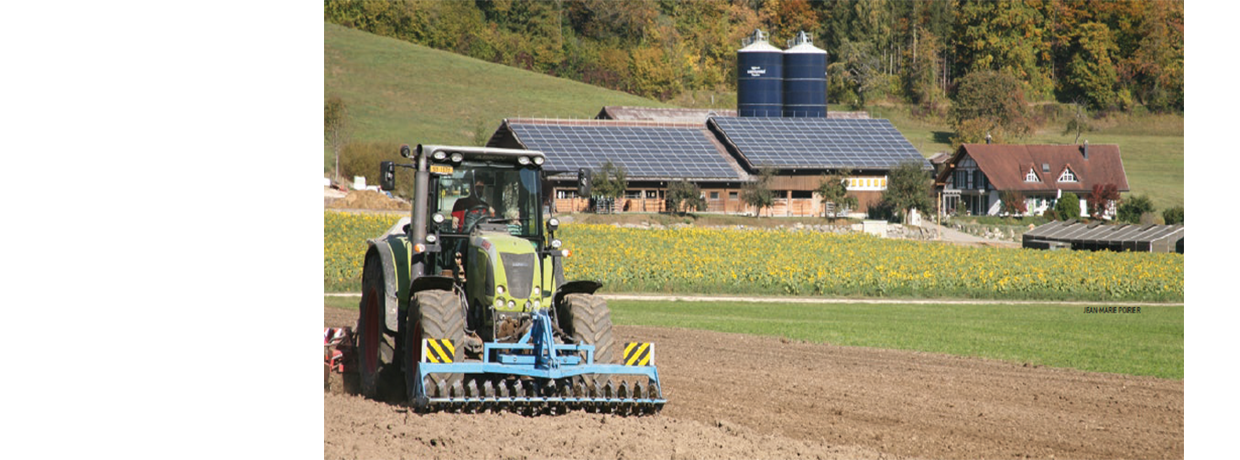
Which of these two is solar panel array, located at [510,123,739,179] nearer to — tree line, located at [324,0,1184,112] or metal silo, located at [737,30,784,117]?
tree line, located at [324,0,1184,112]

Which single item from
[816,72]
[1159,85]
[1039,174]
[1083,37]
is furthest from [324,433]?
[816,72]

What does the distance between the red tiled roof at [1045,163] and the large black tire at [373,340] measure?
37919mm

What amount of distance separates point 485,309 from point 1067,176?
4541 centimetres

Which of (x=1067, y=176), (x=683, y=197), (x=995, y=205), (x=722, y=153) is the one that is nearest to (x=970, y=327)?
(x=1067, y=176)

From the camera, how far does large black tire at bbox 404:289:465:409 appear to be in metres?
10.9

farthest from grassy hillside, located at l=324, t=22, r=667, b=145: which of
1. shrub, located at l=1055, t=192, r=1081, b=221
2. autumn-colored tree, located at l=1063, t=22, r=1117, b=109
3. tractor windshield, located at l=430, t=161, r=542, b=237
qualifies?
tractor windshield, located at l=430, t=161, r=542, b=237

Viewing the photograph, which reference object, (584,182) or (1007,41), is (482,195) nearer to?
(584,182)

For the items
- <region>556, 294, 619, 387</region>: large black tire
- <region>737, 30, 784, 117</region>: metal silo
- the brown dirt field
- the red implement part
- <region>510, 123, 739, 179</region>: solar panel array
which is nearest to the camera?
the brown dirt field

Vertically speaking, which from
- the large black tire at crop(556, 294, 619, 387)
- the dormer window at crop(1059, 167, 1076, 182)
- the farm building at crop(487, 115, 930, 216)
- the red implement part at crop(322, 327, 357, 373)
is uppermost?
the farm building at crop(487, 115, 930, 216)

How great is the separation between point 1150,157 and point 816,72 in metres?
38.4

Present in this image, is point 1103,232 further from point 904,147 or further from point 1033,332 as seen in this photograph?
point 904,147

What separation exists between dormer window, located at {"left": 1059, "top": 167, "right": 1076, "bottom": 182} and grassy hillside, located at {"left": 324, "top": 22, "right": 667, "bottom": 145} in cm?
3523

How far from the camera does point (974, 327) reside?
75.8 ft

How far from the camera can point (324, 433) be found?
34.5 feet
